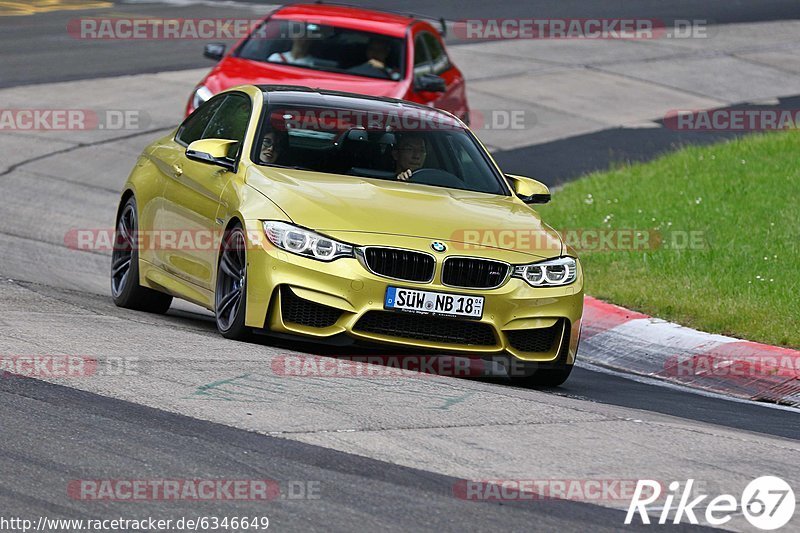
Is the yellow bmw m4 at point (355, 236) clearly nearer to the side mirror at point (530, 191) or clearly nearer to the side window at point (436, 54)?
the side mirror at point (530, 191)

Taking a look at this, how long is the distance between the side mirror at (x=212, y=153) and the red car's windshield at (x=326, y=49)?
623cm

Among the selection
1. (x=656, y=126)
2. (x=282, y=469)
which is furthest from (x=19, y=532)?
(x=656, y=126)

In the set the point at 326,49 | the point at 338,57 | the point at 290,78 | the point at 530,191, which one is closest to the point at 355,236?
the point at 530,191

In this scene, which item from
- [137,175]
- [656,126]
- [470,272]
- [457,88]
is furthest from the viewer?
[656,126]

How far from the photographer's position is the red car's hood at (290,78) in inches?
590

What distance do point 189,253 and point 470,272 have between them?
76.2 inches

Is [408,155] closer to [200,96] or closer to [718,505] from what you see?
[718,505]

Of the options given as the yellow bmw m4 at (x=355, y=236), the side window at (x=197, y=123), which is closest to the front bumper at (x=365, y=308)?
the yellow bmw m4 at (x=355, y=236)

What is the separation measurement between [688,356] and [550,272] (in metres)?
1.82

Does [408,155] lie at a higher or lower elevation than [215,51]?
higher

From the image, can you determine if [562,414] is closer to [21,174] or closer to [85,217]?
[85,217]

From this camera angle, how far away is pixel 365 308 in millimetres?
8281

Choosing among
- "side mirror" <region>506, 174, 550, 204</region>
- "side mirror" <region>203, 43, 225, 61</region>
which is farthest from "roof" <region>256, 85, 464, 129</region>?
"side mirror" <region>203, 43, 225, 61</region>

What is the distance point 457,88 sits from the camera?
56.3ft
